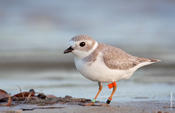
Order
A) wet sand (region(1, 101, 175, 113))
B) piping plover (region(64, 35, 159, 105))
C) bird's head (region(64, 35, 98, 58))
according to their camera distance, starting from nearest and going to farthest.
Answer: wet sand (region(1, 101, 175, 113)), piping plover (region(64, 35, 159, 105)), bird's head (region(64, 35, 98, 58))

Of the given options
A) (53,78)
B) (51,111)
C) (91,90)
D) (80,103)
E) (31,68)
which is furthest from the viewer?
(31,68)

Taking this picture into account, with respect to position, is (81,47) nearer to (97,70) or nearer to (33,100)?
(97,70)

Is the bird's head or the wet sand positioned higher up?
the bird's head

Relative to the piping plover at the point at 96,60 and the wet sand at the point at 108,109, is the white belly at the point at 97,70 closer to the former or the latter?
the piping plover at the point at 96,60

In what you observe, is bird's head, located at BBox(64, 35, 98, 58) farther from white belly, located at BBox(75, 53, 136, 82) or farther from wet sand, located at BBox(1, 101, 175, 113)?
wet sand, located at BBox(1, 101, 175, 113)

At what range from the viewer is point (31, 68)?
13773mm

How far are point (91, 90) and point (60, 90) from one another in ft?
2.27

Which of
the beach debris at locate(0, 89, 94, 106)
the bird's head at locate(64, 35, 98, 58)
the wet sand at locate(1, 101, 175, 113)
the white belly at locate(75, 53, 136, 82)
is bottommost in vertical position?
the wet sand at locate(1, 101, 175, 113)

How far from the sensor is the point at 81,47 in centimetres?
732

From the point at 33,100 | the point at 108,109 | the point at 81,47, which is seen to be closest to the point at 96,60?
the point at 81,47

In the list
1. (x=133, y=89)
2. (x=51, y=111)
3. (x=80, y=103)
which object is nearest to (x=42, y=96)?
(x=80, y=103)

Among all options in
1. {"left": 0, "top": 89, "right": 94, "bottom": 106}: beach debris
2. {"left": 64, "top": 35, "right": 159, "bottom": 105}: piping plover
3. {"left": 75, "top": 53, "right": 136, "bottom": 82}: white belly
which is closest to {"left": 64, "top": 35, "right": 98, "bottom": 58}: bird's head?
{"left": 64, "top": 35, "right": 159, "bottom": 105}: piping plover

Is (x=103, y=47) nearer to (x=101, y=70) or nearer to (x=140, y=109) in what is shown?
(x=101, y=70)

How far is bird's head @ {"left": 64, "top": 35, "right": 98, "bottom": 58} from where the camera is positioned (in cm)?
730
